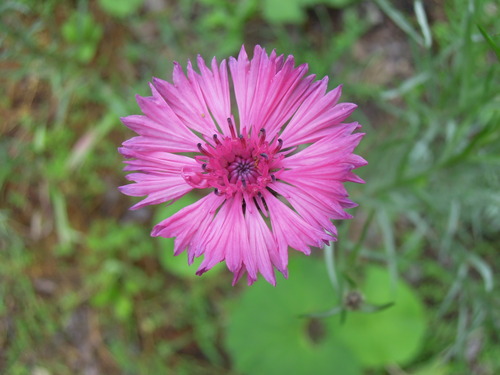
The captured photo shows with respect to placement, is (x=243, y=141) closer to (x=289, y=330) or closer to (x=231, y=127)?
(x=231, y=127)

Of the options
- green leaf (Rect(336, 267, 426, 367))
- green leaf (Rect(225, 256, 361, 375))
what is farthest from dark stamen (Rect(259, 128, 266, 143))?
green leaf (Rect(336, 267, 426, 367))

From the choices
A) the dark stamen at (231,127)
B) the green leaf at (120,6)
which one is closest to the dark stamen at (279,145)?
the dark stamen at (231,127)

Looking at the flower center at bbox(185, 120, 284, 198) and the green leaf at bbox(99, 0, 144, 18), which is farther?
the green leaf at bbox(99, 0, 144, 18)

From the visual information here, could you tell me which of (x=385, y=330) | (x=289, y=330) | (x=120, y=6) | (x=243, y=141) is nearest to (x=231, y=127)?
(x=243, y=141)

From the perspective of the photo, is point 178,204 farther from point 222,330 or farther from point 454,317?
point 454,317

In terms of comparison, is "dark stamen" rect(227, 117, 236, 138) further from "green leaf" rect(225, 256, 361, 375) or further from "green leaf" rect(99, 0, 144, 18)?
"green leaf" rect(99, 0, 144, 18)

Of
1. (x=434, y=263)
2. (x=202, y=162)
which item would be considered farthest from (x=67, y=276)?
(x=434, y=263)
